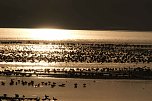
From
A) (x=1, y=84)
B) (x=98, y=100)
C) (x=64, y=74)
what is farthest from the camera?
(x=64, y=74)

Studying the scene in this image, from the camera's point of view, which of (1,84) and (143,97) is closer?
(143,97)

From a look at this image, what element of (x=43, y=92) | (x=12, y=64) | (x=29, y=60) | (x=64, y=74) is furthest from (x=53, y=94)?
(x=29, y=60)

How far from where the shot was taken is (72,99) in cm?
3991

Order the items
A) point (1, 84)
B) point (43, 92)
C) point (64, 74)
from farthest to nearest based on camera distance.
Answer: point (64, 74) < point (1, 84) < point (43, 92)

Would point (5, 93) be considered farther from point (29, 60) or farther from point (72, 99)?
point (29, 60)

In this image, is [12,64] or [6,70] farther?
[12,64]

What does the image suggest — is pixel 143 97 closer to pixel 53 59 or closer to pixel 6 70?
pixel 6 70

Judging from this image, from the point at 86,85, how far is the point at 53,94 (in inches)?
211

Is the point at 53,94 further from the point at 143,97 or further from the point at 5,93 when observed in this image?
the point at 143,97

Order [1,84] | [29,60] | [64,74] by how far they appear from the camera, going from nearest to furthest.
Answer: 1. [1,84]
2. [64,74]
3. [29,60]

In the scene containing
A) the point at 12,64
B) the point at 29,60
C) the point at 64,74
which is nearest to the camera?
the point at 64,74

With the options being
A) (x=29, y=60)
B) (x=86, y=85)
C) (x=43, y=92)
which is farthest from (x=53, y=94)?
(x=29, y=60)

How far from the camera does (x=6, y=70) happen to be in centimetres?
5381

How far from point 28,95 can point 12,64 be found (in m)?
19.1
